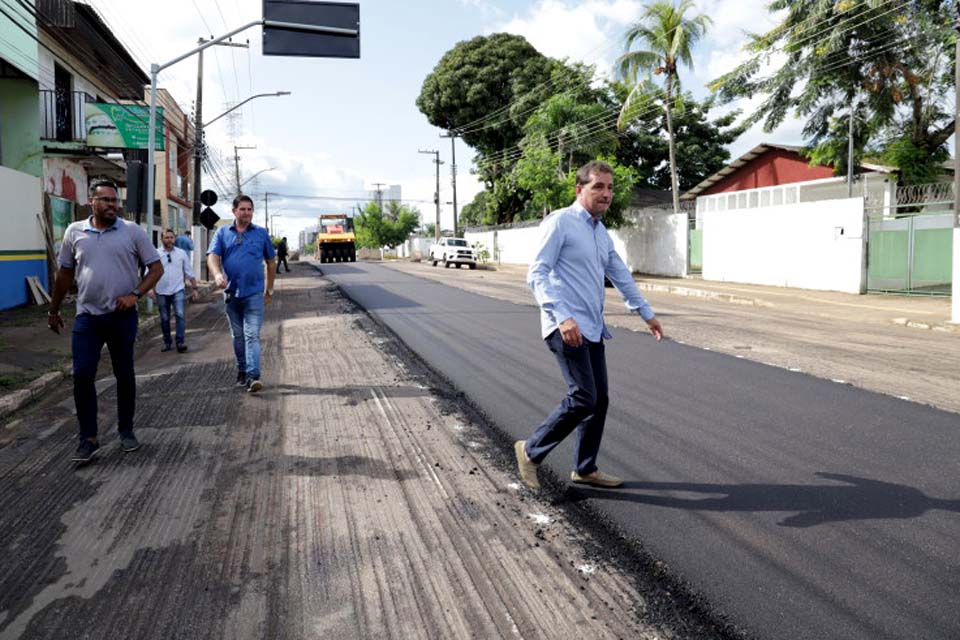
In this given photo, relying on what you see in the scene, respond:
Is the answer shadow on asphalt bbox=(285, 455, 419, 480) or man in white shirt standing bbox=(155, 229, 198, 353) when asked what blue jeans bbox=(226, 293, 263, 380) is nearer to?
shadow on asphalt bbox=(285, 455, 419, 480)

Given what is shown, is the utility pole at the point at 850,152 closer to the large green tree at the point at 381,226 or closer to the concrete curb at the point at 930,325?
the concrete curb at the point at 930,325

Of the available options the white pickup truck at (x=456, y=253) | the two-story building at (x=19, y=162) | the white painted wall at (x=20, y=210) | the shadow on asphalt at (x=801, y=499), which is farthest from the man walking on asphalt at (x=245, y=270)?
the white pickup truck at (x=456, y=253)

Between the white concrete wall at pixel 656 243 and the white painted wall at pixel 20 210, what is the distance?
753 inches

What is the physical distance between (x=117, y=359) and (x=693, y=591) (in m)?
4.24

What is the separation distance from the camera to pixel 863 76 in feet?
87.7

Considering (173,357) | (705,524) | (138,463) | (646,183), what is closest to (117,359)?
(138,463)

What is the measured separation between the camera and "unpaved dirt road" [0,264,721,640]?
282cm

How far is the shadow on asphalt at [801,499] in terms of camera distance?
3834 mm

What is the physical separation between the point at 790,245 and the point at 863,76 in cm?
955

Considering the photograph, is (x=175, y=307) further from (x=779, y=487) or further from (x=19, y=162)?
(x=19, y=162)

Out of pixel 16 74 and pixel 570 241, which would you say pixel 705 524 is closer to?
pixel 570 241

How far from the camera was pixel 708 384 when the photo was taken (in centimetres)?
723

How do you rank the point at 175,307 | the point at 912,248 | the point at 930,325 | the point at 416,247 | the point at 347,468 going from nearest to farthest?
1. the point at 347,468
2. the point at 175,307
3. the point at 930,325
4. the point at 912,248
5. the point at 416,247

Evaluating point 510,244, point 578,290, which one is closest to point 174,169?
point 510,244
